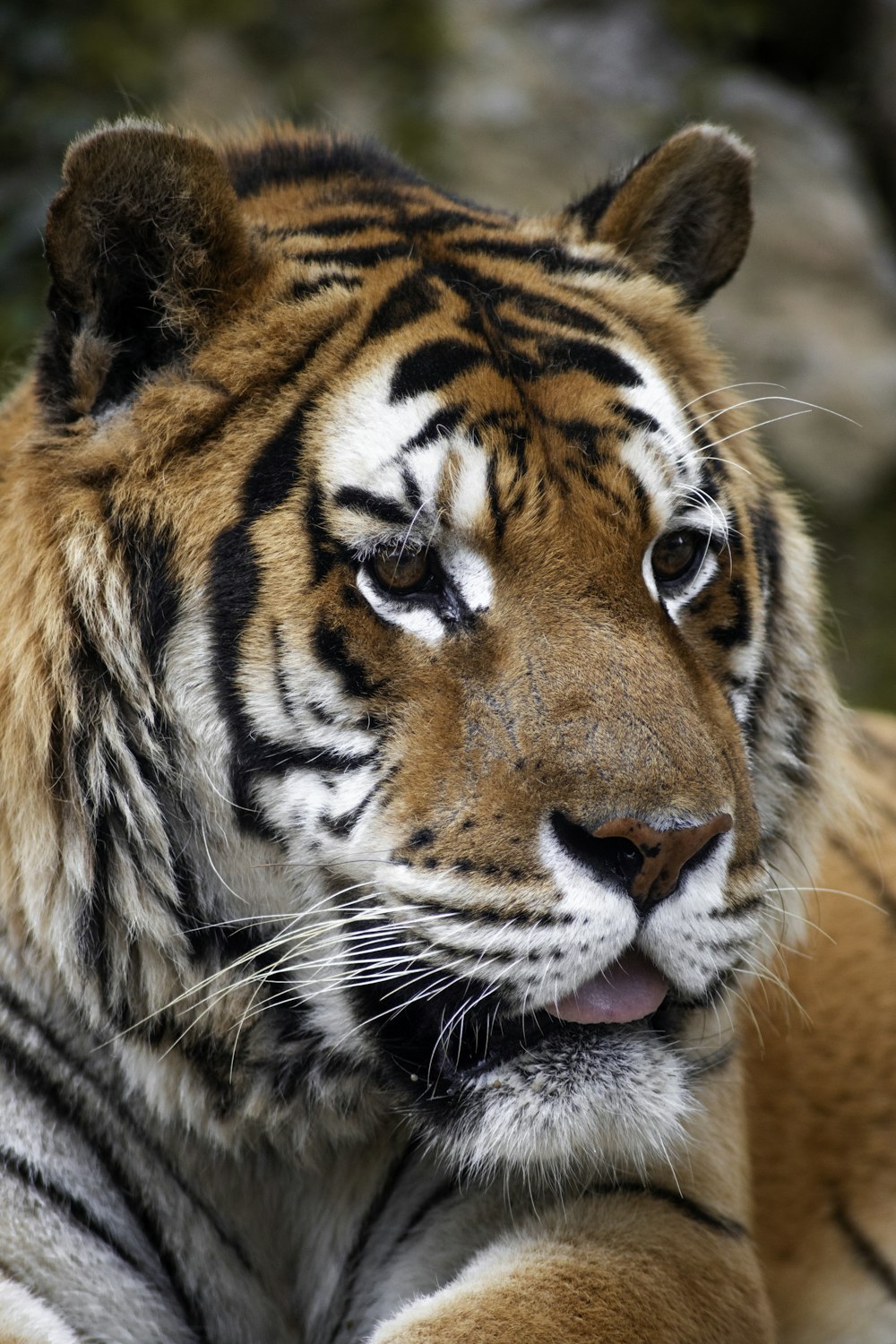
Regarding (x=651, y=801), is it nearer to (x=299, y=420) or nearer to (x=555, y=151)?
(x=299, y=420)

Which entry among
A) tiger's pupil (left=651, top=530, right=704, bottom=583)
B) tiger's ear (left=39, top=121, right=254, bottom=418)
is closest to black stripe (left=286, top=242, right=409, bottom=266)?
tiger's ear (left=39, top=121, right=254, bottom=418)

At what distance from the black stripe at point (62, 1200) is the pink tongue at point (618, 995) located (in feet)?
2.14

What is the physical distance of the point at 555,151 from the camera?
562 cm

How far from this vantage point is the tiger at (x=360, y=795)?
1631mm

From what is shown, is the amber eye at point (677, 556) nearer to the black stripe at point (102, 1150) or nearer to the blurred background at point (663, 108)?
the black stripe at point (102, 1150)

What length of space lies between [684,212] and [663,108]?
152 inches

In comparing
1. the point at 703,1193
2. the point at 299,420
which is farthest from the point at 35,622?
the point at 703,1193

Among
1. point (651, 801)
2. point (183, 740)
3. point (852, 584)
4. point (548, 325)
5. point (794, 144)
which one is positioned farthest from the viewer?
point (794, 144)

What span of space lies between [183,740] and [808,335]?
4.35 meters

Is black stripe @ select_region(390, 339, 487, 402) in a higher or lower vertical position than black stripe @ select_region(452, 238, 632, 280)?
lower

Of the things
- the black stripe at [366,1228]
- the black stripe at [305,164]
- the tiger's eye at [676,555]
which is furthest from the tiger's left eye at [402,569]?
the black stripe at [366,1228]

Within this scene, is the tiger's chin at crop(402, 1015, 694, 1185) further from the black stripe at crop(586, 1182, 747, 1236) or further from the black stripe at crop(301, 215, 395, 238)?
the black stripe at crop(301, 215, 395, 238)

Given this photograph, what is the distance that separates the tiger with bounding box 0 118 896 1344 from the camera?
1.63m

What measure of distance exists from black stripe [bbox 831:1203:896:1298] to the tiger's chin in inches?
37.0
